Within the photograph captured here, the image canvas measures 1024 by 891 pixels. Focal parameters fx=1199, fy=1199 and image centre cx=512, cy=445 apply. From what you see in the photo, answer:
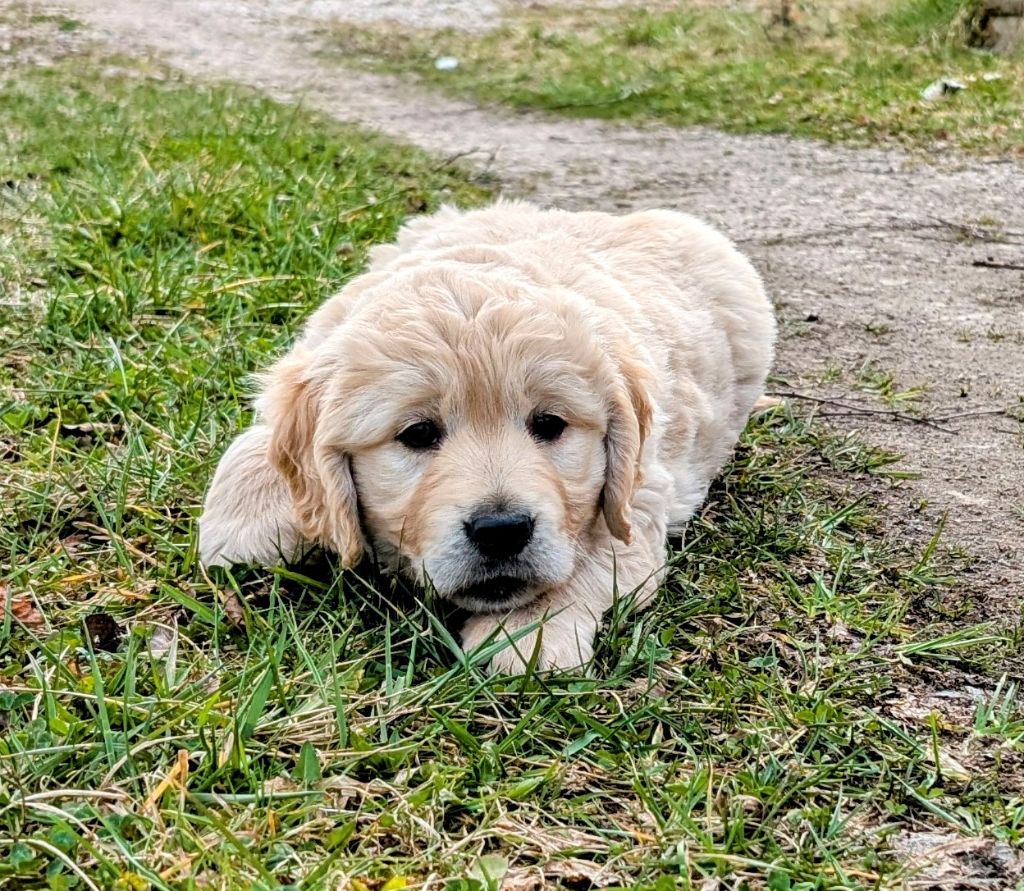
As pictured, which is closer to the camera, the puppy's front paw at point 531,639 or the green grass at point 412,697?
the green grass at point 412,697

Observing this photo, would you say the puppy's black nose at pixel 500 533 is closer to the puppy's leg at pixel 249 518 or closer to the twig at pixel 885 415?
the puppy's leg at pixel 249 518

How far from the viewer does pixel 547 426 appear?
304cm

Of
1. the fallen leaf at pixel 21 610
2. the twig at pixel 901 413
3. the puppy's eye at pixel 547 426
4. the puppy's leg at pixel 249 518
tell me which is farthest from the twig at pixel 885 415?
the fallen leaf at pixel 21 610

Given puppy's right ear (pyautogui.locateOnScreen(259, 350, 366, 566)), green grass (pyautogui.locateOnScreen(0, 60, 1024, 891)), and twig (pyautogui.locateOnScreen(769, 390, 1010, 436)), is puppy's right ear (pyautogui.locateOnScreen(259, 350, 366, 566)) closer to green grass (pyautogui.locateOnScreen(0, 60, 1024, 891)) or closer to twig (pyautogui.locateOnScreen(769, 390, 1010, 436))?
green grass (pyautogui.locateOnScreen(0, 60, 1024, 891))

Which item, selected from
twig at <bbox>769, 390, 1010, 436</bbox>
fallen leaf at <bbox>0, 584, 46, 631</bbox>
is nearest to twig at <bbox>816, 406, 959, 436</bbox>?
twig at <bbox>769, 390, 1010, 436</bbox>

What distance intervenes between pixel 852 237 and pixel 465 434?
4.26 metres

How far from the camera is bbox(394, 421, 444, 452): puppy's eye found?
296 cm

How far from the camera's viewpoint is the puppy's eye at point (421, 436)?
9.70 ft

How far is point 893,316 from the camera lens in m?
5.45

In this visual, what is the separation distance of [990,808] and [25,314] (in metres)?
3.88

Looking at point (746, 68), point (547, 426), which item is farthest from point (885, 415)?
point (746, 68)

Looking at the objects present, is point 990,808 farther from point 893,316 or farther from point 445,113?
point 445,113

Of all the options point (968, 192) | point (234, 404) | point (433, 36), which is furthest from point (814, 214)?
point (433, 36)

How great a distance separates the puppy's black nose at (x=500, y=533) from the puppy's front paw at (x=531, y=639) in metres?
0.18
